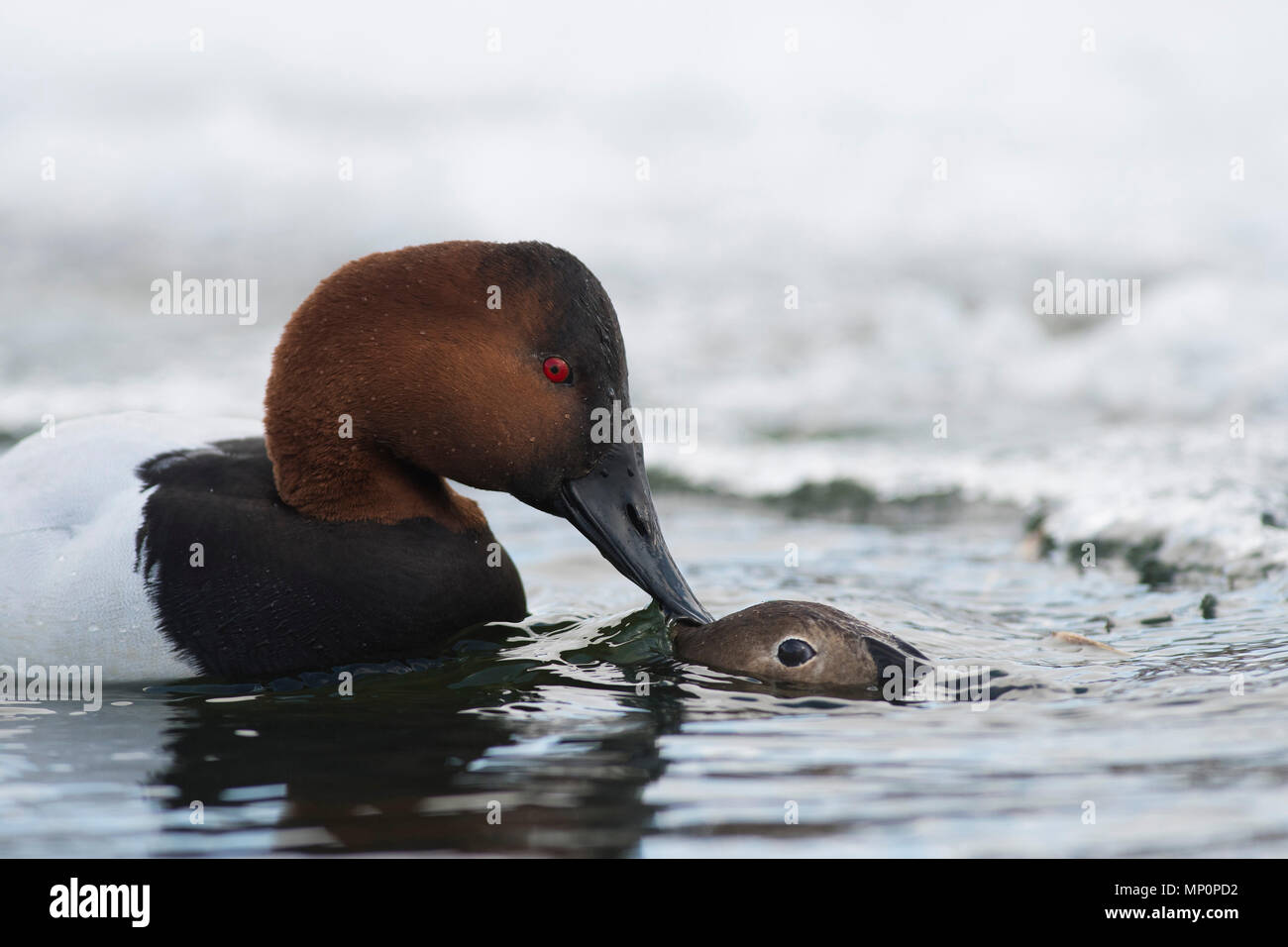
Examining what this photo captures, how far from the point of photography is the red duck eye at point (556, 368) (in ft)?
14.6

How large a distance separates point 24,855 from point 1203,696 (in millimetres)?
3062

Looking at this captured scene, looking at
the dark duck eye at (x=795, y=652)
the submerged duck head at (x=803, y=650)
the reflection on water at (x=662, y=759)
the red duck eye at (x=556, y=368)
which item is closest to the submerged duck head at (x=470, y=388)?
the red duck eye at (x=556, y=368)

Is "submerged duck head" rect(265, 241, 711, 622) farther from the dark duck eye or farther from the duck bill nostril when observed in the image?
the dark duck eye

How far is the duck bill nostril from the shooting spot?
179 inches

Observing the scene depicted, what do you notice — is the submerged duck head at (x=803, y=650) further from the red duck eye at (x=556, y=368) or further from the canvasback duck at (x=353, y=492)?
the red duck eye at (x=556, y=368)

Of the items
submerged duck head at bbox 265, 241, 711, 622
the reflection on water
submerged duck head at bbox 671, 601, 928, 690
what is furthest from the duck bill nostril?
the reflection on water

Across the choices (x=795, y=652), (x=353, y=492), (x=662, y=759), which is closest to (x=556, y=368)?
(x=353, y=492)

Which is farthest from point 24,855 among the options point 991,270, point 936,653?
point 991,270

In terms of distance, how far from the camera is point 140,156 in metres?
15.2

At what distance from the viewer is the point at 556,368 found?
14.6 ft

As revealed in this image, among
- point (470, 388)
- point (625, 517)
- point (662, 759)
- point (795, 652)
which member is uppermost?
point (470, 388)

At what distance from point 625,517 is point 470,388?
2.05 feet

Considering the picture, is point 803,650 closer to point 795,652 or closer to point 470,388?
point 795,652
